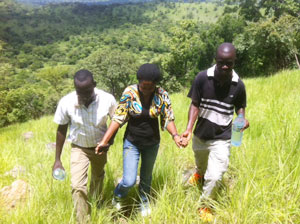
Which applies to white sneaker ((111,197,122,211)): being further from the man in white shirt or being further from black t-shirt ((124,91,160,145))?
black t-shirt ((124,91,160,145))

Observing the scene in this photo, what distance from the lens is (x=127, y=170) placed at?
2.40 meters

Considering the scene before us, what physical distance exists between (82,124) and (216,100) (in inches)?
55.2

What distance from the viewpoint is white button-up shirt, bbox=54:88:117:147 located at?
7.75ft

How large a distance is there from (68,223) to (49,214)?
0.65 ft

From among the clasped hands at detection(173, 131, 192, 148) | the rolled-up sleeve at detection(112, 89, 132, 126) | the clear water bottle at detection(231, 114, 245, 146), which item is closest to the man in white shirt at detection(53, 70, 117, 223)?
the rolled-up sleeve at detection(112, 89, 132, 126)

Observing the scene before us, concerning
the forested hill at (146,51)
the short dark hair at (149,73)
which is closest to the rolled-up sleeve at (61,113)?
the short dark hair at (149,73)

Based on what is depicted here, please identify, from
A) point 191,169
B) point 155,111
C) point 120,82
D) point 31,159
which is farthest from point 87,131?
point 120,82

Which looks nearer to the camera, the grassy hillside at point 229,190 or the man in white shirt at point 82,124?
the grassy hillside at point 229,190

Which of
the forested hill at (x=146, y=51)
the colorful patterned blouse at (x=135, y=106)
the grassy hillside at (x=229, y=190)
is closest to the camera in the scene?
the grassy hillside at (x=229, y=190)

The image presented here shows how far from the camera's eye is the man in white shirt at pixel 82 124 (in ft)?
7.47

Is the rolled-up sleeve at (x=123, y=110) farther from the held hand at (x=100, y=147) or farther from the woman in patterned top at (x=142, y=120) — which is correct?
the held hand at (x=100, y=147)

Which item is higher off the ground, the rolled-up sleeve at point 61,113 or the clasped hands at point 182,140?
the rolled-up sleeve at point 61,113

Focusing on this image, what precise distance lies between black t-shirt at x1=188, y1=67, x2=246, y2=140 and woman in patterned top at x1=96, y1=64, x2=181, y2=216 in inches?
14.3

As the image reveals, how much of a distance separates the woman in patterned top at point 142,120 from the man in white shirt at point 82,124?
0.24m
